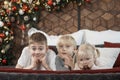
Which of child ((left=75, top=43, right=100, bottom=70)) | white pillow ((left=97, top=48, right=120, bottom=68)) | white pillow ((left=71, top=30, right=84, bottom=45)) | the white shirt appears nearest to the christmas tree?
white pillow ((left=71, top=30, right=84, bottom=45))

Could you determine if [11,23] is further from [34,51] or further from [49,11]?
Result: [34,51]

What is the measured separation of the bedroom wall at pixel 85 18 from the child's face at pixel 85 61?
7.21ft

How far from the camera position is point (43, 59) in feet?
10.5

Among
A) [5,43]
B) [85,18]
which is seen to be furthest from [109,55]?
[5,43]

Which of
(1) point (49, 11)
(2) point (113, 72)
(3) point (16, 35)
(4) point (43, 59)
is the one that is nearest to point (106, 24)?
(1) point (49, 11)

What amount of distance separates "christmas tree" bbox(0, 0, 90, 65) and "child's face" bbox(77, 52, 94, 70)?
2.28m

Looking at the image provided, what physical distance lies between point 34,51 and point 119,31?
202cm

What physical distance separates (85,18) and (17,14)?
0.96m

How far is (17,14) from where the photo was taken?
5.13m

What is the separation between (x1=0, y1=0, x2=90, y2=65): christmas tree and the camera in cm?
504

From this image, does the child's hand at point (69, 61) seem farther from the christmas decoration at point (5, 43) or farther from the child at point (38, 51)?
the christmas decoration at point (5, 43)

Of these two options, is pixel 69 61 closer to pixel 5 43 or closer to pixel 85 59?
pixel 85 59

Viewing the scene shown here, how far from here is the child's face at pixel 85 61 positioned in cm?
274

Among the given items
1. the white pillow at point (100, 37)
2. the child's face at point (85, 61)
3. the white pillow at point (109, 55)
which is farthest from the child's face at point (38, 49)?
the white pillow at point (100, 37)
